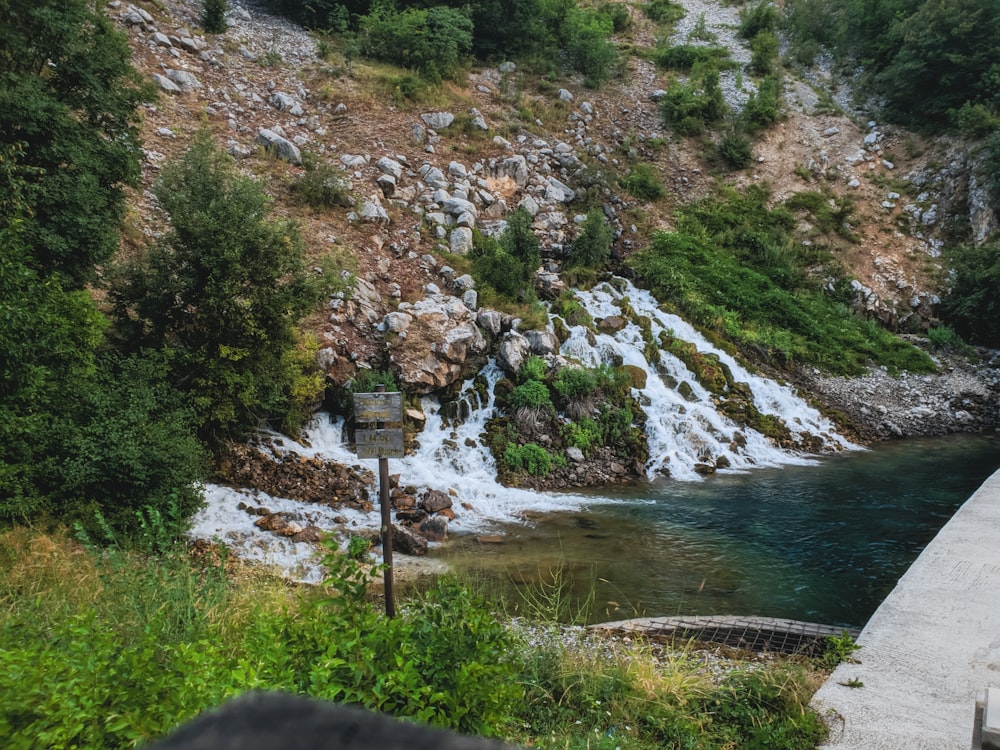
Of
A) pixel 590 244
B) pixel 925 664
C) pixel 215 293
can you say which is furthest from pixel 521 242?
pixel 925 664

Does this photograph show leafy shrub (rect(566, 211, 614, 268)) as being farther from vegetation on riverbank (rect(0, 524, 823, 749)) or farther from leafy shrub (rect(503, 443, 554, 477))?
vegetation on riverbank (rect(0, 524, 823, 749))

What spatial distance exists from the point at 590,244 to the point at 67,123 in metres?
12.9

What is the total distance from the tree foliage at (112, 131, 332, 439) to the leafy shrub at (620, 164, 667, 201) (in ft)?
50.6

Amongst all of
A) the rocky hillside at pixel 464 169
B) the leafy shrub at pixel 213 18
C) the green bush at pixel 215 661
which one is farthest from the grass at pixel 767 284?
the leafy shrub at pixel 213 18

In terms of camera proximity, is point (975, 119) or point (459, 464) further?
point (975, 119)

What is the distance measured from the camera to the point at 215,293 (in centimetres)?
834

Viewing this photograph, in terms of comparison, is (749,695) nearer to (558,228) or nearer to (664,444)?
(664,444)

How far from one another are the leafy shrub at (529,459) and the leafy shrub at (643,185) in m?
13.4

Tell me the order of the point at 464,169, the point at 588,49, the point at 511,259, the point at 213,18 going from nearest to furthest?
the point at 511,259 → the point at 464,169 → the point at 213,18 → the point at 588,49

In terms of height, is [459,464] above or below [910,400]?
below

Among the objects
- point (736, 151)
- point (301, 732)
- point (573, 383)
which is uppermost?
point (736, 151)

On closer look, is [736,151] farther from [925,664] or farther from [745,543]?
[925,664]

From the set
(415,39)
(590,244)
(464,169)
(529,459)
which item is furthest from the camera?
(415,39)

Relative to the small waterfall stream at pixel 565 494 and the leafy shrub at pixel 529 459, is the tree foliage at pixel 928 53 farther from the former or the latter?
the leafy shrub at pixel 529 459
